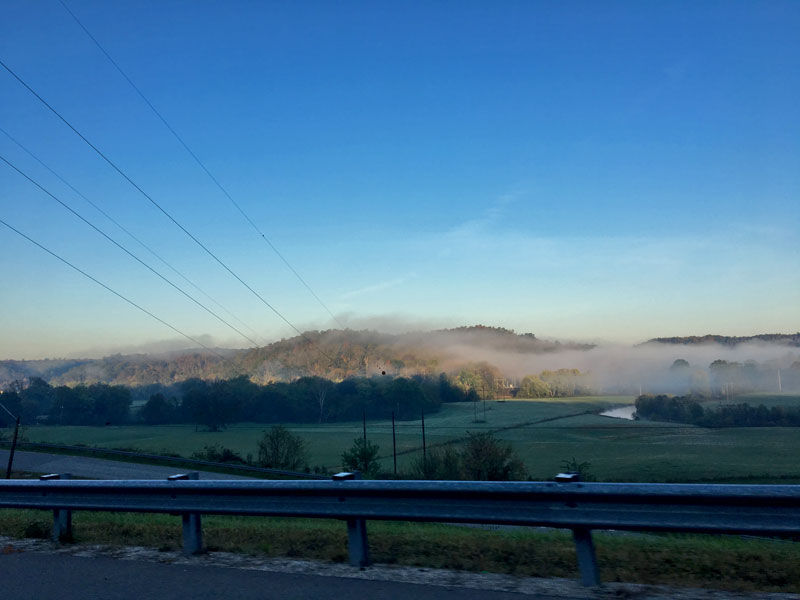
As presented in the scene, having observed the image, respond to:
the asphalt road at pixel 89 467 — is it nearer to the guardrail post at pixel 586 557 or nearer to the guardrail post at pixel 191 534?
the guardrail post at pixel 191 534

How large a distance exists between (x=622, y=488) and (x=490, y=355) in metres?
143

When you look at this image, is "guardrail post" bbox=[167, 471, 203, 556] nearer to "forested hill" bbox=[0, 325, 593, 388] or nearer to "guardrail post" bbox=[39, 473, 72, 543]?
"guardrail post" bbox=[39, 473, 72, 543]

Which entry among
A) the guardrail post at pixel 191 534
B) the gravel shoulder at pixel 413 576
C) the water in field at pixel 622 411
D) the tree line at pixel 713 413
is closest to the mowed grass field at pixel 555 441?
the tree line at pixel 713 413

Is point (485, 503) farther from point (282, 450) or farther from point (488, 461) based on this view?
point (282, 450)

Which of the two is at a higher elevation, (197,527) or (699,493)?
(699,493)

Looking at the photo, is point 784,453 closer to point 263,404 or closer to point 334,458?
point 334,458

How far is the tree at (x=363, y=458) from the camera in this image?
51562mm

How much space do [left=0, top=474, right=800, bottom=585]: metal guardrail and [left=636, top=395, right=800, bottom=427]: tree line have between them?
3902 inches

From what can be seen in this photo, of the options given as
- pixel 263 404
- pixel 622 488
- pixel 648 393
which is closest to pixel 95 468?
pixel 263 404

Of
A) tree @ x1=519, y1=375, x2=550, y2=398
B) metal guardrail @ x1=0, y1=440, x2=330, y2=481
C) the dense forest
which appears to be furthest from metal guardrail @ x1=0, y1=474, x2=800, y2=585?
tree @ x1=519, y1=375, x2=550, y2=398

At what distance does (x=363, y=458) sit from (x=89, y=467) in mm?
20822

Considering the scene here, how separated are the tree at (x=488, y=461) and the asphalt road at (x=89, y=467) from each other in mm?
16542

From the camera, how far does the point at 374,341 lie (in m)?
130

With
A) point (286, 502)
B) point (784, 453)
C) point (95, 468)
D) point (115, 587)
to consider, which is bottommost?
point (784, 453)
